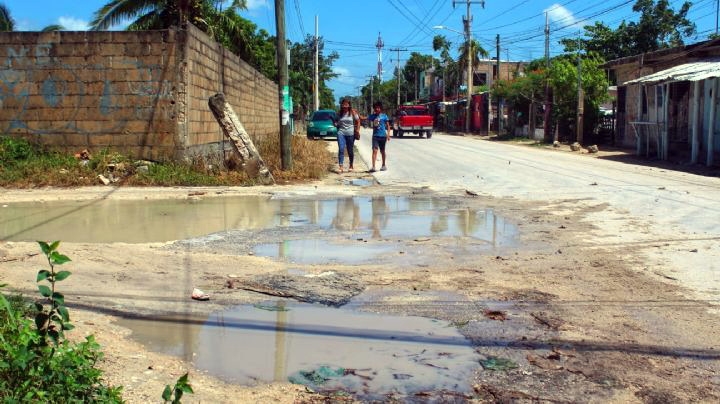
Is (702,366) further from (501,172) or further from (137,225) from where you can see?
(501,172)

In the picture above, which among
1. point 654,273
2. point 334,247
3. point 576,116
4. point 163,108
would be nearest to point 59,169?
point 163,108

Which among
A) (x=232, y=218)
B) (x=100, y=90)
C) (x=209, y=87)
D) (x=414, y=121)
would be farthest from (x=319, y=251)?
(x=414, y=121)

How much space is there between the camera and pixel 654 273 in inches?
243

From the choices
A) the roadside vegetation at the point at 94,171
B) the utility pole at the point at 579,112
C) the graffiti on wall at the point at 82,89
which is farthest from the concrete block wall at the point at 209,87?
the utility pole at the point at 579,112

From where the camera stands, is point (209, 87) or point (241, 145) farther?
point (209, 87)

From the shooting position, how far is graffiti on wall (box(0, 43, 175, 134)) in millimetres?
14320

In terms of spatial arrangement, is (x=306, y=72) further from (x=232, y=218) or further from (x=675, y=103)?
(x=232, y=218)

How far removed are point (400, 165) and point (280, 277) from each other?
13395 mm

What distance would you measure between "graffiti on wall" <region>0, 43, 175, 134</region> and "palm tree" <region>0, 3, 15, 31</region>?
1647cm

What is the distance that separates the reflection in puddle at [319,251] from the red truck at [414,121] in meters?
33.2

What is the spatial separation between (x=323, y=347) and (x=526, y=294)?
208 centimetres

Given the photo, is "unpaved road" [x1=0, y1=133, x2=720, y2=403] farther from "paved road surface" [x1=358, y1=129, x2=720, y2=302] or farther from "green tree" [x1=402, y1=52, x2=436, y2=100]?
A: "green tree" [x1=402, y1=52, x2=436, y2=100]

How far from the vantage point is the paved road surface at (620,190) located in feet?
23.4

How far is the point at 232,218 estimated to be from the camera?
967 centimetres
